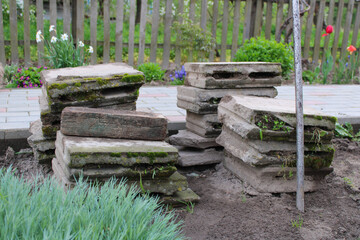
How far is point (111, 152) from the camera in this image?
2350 millimetres

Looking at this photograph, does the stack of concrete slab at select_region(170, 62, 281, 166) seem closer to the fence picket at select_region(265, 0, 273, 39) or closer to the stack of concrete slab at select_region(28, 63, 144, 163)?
the stack of concrete slab at select_region(28, 63, 144, 163)

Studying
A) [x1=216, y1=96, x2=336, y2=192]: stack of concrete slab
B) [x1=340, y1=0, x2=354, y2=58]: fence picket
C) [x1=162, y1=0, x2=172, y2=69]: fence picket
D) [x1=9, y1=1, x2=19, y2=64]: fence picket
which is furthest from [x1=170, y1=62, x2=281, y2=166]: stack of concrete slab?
[x1=340, y1=0, x2=354, y2=58]: fence picket

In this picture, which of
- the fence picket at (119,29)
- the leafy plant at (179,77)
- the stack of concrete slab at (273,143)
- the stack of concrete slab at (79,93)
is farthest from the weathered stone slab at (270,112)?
the fence picket at (119,29)

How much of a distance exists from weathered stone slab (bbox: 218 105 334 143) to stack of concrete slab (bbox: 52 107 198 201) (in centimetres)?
51

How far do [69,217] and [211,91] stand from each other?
1.94m

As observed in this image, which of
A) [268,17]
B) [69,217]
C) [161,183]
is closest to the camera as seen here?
[69,217]

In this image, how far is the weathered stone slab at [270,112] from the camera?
2.66 metres

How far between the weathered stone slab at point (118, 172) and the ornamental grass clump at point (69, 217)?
34 centimetres

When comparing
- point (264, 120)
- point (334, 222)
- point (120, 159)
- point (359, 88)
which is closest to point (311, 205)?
point (334, 222)

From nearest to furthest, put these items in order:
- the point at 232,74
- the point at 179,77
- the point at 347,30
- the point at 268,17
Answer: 1. the point at 232,74
2. the point at 179,77
3. the point at 268,17
4. the point at 347,30

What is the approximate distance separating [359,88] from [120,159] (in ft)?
21.4

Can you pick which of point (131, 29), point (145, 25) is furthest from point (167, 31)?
point (131, 29)

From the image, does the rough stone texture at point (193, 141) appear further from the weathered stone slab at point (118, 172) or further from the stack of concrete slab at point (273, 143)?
the weathered stone slab at point (118, 172)

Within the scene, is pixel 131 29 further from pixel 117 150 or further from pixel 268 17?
pixel 117 150
